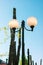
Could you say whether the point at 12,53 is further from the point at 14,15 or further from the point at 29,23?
the point at 14,15

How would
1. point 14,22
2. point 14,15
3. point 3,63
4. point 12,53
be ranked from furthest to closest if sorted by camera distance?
point 3,63
point 14,15
point 14,22
point 12,53

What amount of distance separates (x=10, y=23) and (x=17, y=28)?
46cm

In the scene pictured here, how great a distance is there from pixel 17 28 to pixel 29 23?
2.44ft

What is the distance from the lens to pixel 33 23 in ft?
42.6

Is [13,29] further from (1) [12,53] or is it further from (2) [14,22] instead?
(1) [12,53]

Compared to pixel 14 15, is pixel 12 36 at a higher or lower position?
lower

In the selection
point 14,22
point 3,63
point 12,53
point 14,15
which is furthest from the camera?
point 3,63

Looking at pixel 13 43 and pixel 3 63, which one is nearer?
pixel 13 43

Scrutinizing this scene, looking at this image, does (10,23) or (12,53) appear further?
(10,23)

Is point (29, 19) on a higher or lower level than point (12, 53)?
higher

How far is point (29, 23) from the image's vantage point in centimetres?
1305

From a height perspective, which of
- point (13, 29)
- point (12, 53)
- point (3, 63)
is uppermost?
point (13, 29)

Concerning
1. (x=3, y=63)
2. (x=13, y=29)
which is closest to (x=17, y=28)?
(x=13, y=29)

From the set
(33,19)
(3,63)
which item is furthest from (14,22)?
(3,63)
